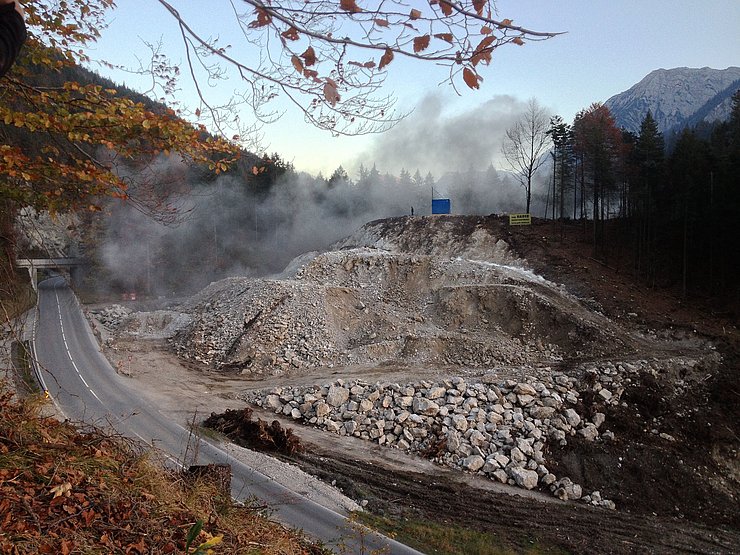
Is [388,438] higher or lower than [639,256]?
lower

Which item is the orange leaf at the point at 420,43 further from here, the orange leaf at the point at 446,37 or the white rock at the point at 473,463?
the white rock at the point at 473,463

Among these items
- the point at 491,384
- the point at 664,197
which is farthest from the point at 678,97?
the point at 491,384

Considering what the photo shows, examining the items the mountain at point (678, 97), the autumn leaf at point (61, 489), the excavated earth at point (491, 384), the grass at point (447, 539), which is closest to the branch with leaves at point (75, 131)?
the autumn leaf at point (61, 489)

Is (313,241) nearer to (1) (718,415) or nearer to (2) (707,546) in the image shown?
(1) (718,415)

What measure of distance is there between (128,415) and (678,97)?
5495 inches

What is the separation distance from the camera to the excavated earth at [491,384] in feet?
37.4

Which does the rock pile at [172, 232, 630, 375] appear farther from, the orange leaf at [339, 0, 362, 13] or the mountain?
the mountain

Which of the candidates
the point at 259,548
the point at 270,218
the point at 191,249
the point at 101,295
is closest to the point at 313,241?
the point at 270,218

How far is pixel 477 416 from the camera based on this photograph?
1483 centimetres

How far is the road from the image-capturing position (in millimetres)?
8273

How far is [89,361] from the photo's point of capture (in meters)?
21.1

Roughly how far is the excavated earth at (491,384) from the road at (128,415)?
124cm

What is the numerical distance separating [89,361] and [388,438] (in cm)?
1436

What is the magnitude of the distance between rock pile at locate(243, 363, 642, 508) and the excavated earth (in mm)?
55
